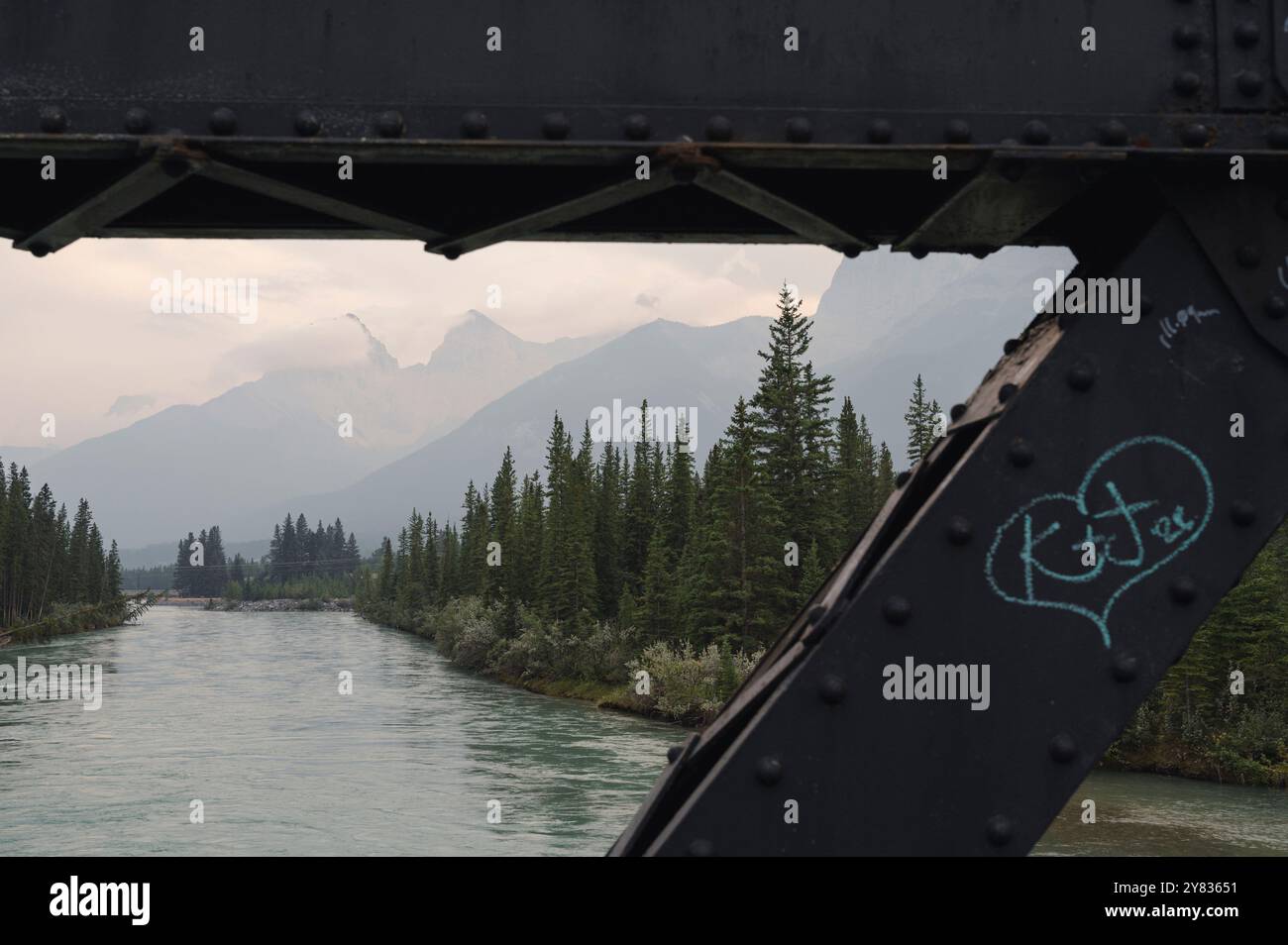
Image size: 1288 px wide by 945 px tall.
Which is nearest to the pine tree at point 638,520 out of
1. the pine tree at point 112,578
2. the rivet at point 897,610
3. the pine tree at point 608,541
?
the pine tree at point 608,541

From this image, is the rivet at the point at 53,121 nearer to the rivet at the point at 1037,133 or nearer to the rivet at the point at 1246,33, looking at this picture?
the rivet at the point at 1037,133

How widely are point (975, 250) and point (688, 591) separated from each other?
6111 centimetres

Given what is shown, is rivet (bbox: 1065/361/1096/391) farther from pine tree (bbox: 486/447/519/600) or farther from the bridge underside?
pine tree (bbox: 486/447/519/600)

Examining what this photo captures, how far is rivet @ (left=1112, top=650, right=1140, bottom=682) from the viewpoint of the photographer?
2885 mm

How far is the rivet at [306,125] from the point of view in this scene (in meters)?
3.01

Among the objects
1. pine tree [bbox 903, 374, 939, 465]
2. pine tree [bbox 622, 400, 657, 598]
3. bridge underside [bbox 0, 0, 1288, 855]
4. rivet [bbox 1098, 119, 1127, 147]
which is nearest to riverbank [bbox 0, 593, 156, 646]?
pine tree [bbox 622, 400, 657, 598]

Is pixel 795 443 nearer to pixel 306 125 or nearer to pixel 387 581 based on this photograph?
pixel 306 125

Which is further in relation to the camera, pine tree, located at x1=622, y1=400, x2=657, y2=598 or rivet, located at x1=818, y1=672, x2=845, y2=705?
pine tree, located at x1=622, y1=400, x2=657, y2=598

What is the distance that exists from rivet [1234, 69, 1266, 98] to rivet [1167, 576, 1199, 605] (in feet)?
4.39

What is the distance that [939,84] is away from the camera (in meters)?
3.18

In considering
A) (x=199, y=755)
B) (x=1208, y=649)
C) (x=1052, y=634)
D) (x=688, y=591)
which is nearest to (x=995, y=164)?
(x=1052, y=634)
